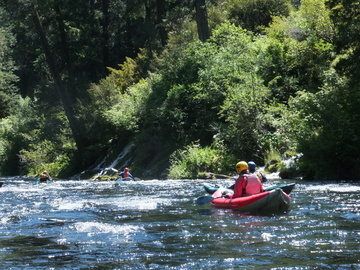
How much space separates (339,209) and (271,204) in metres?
1.40

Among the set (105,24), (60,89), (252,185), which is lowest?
(252,185)

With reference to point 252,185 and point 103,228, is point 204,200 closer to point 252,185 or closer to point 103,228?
point 252,185

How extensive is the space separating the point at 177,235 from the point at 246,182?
3.78 m

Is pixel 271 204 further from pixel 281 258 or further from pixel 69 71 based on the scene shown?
pixel 69 71

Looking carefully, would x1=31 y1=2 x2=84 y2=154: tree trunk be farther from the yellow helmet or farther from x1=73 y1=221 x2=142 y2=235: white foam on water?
x1=73 y1=221 x2=142 y2=235: white foam on water

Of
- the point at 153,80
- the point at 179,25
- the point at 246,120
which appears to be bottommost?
the point at 246,120

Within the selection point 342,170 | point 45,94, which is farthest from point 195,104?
point 45,94

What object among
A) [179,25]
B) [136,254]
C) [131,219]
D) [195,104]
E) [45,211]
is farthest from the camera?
[179,25]

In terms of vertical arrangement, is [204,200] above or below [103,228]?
above

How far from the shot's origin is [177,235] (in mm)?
9570

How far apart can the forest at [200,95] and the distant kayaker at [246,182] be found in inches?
271

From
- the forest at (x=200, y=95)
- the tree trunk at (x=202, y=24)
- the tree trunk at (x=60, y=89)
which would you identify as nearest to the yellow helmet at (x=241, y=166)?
the forest at (x=200, y=95)

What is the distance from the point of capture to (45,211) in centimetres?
1338

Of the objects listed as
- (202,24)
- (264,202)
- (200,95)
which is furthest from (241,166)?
(202,24)
